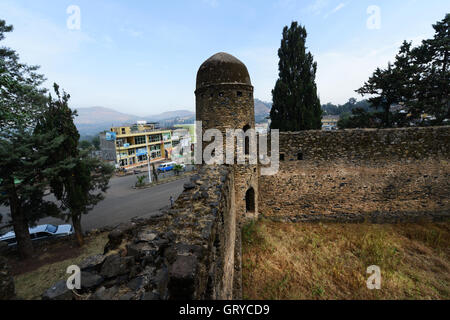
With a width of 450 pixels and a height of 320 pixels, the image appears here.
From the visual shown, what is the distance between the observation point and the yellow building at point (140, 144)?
127ft

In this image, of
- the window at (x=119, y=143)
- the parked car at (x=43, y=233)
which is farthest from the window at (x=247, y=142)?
the window at (x=119, y=143)

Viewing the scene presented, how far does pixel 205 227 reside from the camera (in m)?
3.63

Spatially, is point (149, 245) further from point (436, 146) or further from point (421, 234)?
Answer: point (436, 146)

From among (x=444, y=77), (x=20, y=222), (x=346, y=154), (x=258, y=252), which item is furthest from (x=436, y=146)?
(x=20, y=222)

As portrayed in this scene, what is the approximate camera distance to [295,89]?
19359 millimetres

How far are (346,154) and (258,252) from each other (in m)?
7.10

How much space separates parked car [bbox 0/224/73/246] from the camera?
1188 centimetres

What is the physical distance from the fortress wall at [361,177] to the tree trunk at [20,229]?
1316 cm

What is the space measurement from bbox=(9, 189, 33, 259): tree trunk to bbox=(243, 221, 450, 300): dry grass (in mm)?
12091

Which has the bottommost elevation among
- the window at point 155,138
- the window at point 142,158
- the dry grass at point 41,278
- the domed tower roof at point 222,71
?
the dry grass at point 41,278

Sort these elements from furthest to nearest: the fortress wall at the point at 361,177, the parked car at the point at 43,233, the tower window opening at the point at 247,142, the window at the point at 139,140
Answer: the window at the point at 139,140, the parked car at the point at 43,233, the fortress wall at the point at 361,177, the tower window opening at the point at 247,142

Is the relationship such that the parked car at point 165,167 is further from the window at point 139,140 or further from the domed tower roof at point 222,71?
the domed tower roof at point 222,71

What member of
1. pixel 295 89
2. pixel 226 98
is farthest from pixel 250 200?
pixel 295 89

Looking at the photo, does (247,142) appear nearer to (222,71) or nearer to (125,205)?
(222,71)
